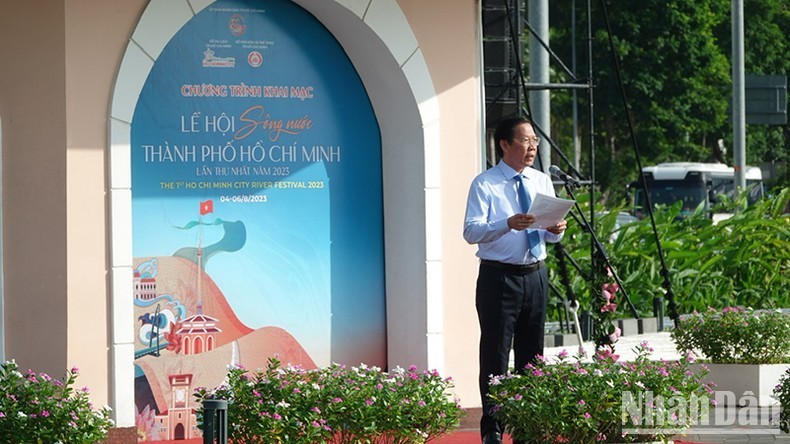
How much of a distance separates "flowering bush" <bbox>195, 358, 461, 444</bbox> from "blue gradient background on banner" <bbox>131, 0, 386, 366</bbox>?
1886mm

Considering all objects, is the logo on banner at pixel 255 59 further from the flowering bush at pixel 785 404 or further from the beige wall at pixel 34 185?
the flowering bush at pixel 785 404

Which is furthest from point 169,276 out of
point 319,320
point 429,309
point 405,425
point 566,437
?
point 566,437

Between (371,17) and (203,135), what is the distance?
137 cm

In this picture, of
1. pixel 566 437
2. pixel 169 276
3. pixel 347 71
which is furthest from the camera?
pixel 347 71

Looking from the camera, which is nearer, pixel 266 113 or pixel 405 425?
pixel 405 425

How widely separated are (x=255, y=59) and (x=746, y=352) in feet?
16.0

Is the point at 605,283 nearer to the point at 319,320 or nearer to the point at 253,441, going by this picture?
the point at 319,320

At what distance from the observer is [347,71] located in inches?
398

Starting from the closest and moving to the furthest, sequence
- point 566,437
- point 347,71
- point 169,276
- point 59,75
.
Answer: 1. point 566,437
2. point 59,75
3. point 169,276
4. point 347,71

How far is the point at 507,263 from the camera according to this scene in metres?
8.28

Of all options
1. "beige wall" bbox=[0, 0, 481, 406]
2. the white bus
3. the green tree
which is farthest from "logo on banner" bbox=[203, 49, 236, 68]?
the green tree

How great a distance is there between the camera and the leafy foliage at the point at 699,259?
→ 61.6ft

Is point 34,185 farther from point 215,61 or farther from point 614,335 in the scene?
point 614,335

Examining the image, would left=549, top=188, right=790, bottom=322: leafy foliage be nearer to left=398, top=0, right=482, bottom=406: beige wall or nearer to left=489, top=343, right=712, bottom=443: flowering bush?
left=398, top=0, right=482, bottom=406: beige wall
